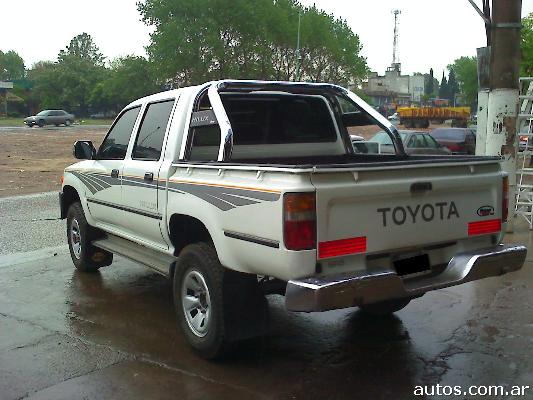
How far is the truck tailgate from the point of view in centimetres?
375

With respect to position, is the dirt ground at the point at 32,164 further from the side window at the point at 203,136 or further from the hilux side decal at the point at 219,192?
the hilux side decal at the point at 219,192

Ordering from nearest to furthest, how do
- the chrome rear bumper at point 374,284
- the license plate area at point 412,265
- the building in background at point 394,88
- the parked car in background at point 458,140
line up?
1. the chrome rear bumper at point 374,284
2. the license plate area at point 412,265
3. the parked car in background at point 458,140
4. the building in background at point 394,88

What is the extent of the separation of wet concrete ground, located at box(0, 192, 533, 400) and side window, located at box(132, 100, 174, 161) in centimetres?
150

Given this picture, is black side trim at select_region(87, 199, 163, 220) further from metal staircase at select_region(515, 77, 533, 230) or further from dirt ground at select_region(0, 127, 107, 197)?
dirt ground at select_region(0, 127, 107, 197)

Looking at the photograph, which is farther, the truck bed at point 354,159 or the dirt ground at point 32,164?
the dirt ground at point 32,164

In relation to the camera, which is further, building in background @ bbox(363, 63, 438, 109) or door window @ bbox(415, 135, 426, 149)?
building in background @ bbox(363, 63, 438, 109)

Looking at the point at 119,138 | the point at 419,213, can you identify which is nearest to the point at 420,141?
the point at 119,138

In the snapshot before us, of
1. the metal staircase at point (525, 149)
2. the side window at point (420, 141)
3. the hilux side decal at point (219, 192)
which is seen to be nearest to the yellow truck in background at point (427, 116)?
the side window at point (420, 141)

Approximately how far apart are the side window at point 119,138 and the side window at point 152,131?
270 mm

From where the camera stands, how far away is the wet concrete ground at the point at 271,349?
409cm

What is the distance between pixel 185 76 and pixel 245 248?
41.2 metres

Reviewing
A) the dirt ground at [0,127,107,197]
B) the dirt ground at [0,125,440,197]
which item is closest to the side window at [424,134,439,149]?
the dirt ground at [0,125,440,197]

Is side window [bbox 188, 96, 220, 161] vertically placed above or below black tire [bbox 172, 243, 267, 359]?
above

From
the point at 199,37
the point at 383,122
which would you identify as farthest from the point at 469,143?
the point at 199,37
